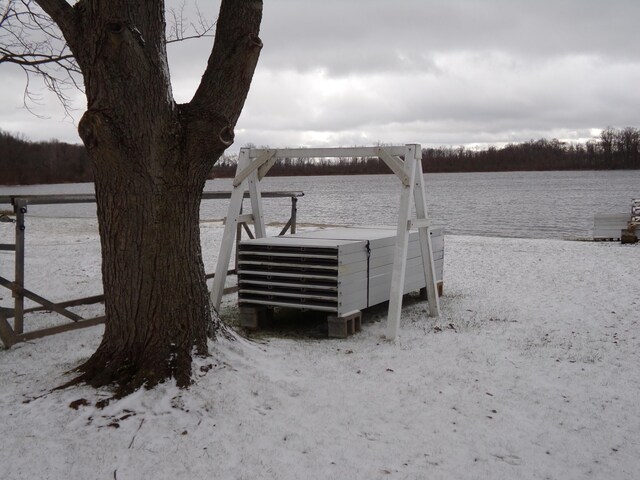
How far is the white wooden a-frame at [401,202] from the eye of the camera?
7.20m

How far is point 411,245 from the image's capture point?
28.8ft

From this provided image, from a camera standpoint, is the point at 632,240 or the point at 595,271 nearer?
the point at 595,271

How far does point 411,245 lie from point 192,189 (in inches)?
171

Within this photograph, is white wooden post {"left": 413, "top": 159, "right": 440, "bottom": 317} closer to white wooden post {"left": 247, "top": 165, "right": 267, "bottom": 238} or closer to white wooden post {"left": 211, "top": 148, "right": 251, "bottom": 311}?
white wooden post {"left": 247, "top": 165, "right": 267, "bottom": 238}

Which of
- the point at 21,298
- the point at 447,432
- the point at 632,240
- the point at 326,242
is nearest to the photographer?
the point at 447,432

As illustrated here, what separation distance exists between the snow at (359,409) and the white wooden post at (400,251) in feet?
0.86

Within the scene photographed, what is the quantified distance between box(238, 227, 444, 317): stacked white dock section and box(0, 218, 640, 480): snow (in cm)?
45

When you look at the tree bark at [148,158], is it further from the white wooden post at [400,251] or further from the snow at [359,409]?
the white wooden post at [400,251]

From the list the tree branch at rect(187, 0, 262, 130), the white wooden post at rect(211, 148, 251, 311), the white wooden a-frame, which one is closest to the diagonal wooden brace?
the white wooden post at rect(211, 148, 251, 311)

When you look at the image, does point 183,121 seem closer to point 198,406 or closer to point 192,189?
point 192,189

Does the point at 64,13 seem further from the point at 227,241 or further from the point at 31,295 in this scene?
the point at 227,241

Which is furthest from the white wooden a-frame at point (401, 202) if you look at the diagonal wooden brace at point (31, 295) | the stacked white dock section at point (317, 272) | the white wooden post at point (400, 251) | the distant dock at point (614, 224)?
the distant dock at point (614, 224)

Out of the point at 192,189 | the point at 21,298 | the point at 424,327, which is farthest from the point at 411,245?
the point at 21,298

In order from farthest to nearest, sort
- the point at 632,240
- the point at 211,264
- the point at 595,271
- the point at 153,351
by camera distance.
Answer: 1. the point at 632,240
2. the point at 211,264
3. the point at 595,271
4. the point at 153,351
